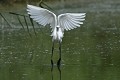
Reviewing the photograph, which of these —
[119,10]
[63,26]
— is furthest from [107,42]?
[119,10]

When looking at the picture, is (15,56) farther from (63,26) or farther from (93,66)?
(63,26)

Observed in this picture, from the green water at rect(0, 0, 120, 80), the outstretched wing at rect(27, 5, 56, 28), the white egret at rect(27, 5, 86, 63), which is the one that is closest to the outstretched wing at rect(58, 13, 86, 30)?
the white egret at rect(27, 5, 86, 63)

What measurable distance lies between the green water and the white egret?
1443mm

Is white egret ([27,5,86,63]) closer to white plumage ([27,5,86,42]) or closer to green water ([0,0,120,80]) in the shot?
white plumage ([27,5,86,42])

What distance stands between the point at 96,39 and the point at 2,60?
5.06 metres

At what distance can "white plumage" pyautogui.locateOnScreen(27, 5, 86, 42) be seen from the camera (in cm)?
825

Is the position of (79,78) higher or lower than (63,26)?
lower

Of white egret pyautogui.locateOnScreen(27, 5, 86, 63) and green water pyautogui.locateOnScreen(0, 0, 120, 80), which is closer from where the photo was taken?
white egret pyautogui.locateOnScreen(27, 5, 86, 63)

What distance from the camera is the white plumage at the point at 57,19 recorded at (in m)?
8.25

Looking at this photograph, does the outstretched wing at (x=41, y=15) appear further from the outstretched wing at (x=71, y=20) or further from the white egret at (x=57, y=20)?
the outstretched wing at (x=71, y=20)

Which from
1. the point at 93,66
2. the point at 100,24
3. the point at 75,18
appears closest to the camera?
the point at 75,18

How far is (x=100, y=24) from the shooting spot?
2239 cm

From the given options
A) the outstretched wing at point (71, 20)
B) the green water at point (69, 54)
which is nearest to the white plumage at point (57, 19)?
the outstretched wing at point (71, 20)

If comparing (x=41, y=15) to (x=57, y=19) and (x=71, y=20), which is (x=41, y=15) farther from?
(x=71, y=20)
